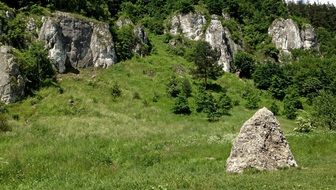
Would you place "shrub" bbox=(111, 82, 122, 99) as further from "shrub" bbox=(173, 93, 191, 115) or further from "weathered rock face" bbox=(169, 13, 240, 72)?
"weathered rock face" bbox=(169, 13, 240, 72)

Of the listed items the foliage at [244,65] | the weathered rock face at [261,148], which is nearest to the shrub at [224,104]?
the foliage at [244,65]

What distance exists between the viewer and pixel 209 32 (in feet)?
403

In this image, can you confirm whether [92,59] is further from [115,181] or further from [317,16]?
[317,16]

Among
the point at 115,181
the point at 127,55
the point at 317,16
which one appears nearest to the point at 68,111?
the point at 127,55

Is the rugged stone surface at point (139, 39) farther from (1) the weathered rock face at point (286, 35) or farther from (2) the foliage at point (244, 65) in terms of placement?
(1) the weathered rock face at point (286, 35)

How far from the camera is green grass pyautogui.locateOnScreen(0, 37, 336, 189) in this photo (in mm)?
23062

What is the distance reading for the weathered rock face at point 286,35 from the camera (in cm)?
13675

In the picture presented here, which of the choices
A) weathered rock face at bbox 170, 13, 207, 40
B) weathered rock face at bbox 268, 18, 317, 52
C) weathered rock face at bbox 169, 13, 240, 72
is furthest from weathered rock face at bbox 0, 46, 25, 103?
weathered rock face at bbox 268, 18, 317, 52

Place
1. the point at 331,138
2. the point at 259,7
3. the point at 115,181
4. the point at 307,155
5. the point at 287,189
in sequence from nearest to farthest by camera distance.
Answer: the point at 287,189
the point at 115,181
the point at 307,155
the point at 331,138
the point at 259,7

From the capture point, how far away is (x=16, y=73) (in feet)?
222

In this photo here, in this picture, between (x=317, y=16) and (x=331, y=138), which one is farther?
(x=317, y=16)

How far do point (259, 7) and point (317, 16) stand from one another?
146ft

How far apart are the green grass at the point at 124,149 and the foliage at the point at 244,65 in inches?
1538

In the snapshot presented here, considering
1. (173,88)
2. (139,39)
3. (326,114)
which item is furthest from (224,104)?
(139,39)
